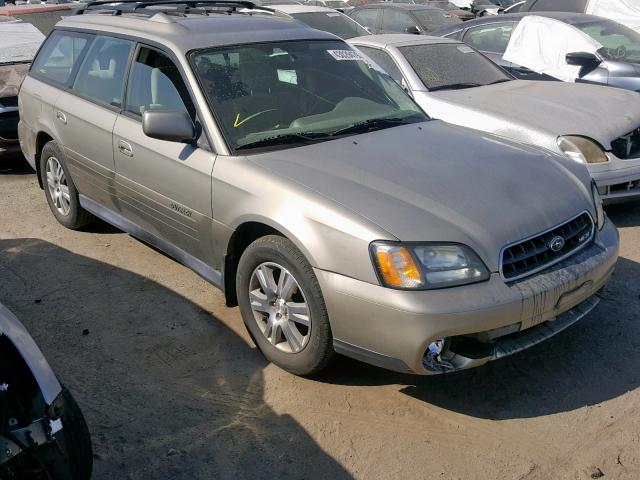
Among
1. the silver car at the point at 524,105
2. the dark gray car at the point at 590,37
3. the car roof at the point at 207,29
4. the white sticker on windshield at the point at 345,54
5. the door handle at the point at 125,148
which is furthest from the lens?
the dark gray car at the point at 590,37

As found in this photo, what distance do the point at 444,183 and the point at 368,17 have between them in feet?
31.9

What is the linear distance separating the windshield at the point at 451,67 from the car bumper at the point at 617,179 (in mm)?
1649

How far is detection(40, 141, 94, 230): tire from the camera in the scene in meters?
5.61

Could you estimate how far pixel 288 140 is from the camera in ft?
13.1

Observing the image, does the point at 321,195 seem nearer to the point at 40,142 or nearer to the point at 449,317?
the point at 449,317

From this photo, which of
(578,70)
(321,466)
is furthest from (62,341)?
(578,70)

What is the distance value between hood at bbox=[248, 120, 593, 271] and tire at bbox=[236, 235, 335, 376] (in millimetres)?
367

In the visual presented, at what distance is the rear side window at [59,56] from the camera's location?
17.9 feet

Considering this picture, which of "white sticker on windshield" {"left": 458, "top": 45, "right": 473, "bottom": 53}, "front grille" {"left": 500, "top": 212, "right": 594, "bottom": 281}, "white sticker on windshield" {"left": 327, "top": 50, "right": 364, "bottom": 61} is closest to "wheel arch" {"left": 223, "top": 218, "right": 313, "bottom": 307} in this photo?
"front grille" {"left": 500, "top": 212, "right": 594, "bottom": 281}

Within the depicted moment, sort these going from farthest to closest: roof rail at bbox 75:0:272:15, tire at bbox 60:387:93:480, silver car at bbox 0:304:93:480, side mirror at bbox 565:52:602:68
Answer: side mirror at bbox 565:52:602:68 → roof rail at bbox 75:0:272:15 → tire at bbox 60:387:93:480 → silver car at bbox 0:304:93:480

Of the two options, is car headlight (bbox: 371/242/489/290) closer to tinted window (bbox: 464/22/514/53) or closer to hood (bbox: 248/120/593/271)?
hood (bbox: 248/120/593/271)

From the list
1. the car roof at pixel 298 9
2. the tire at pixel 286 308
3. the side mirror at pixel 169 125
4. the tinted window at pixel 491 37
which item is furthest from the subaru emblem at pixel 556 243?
the car roof at pixel 298 9

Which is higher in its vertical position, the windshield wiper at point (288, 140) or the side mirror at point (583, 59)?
the windshield wiper at point (288, 140)

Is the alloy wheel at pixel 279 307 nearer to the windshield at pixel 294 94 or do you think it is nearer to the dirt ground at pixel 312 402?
the dirt ground at pixel 312 402
